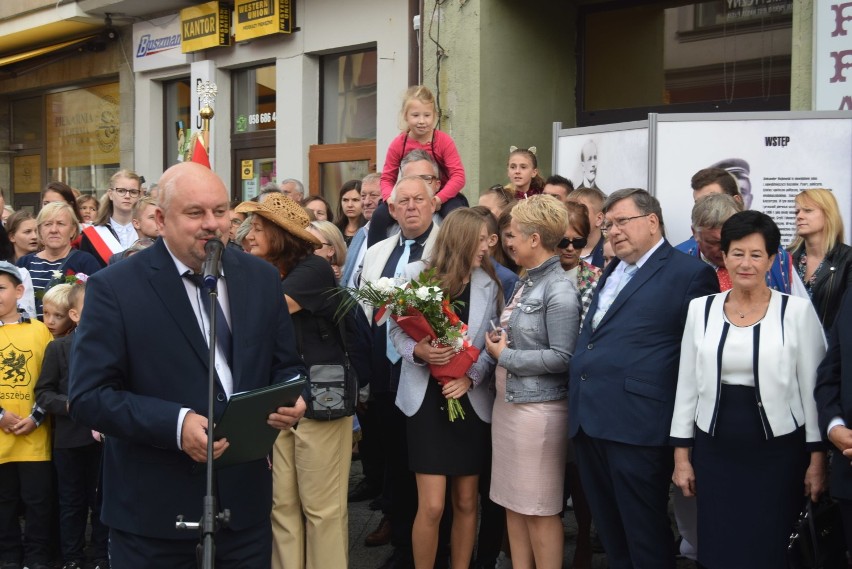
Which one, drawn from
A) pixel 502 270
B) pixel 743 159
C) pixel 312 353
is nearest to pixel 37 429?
pixel 312 353

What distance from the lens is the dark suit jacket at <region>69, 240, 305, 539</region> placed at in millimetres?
3429

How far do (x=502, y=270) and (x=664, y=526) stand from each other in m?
1.73

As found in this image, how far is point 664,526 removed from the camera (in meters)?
4.84

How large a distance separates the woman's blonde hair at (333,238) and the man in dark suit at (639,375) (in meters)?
2.36

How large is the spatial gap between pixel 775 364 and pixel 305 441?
239cm

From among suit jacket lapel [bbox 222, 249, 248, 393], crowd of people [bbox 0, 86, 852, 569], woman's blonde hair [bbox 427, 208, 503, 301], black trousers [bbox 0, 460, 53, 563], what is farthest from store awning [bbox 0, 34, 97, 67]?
suit jacket lapel [bbox 222, 249, 248, 393]

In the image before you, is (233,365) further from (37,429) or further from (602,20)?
(602,20)

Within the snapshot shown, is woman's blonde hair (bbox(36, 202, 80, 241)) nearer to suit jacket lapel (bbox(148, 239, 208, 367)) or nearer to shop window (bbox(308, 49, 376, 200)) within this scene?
suit jacket lapel (bbox(148, 239, 208, 367))

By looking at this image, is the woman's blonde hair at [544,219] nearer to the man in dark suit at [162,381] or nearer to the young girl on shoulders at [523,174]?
the man in dark suit at [162,381]

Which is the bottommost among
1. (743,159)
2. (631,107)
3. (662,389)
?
(662,389)

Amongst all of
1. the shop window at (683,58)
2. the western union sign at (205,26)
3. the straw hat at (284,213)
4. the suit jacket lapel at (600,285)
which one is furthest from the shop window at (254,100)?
the suit jacket lapel at (600,285)

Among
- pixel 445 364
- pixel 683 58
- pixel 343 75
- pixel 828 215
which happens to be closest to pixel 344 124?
pixel 343 75

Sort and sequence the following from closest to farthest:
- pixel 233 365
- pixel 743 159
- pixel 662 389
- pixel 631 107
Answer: pixel 233 365, pixel 662 389, pixel 743 159, pixel 631 107

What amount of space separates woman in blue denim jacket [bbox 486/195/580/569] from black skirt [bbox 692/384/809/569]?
0.86 m
